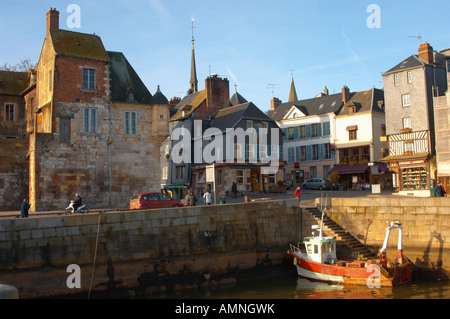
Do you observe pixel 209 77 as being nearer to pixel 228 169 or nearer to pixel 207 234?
pixel 228 169

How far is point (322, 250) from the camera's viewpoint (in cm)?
1962

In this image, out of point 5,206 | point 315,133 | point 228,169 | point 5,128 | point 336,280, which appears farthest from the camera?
point 315,133

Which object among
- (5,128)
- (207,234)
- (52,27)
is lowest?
(207,234)

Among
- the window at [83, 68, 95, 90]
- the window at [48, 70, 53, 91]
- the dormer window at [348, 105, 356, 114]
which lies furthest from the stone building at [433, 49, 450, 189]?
the window at [48, 70, 53, 91]

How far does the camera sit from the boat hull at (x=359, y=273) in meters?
17.6

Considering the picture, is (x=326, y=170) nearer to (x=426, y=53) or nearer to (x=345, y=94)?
(x=345, y=94)

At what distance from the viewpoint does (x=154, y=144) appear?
30.1m

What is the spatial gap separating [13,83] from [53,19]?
23.0 feet

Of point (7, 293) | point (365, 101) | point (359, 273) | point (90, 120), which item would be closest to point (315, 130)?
point (365, 101)

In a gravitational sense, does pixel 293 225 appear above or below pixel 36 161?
below

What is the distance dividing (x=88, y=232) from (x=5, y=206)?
50.5 feet

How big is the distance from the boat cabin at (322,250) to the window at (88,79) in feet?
54.8

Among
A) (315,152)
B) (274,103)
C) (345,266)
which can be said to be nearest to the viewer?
(345,266)

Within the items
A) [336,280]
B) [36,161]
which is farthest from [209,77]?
[336,280]
